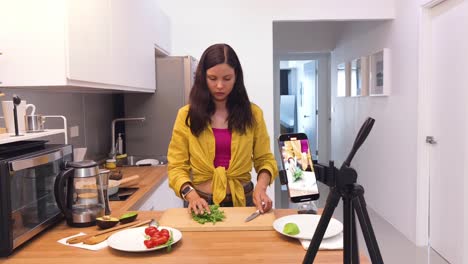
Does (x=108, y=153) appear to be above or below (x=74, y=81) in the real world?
below

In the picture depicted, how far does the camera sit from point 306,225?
1.33 meters

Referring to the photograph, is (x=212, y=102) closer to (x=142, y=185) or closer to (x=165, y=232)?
(x=165, y=232)

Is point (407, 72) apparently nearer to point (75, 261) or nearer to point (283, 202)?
point (283, 202)

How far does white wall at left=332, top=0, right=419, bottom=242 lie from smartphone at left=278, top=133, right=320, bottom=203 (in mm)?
2807

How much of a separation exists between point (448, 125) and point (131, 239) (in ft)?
8.49

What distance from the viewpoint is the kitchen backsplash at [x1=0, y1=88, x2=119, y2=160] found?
7.29 feet

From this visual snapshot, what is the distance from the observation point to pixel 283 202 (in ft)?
16.6

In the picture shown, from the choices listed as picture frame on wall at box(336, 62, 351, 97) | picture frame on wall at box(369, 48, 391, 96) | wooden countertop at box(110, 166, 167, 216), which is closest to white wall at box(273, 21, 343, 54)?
picture frame on wall at box(336, 62, 351, 97)

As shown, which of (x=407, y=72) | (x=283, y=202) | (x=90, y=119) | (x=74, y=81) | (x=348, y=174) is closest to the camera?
(x=348, y=174)

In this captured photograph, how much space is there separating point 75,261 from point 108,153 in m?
2.30

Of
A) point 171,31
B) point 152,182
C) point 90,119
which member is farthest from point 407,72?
point 90,119

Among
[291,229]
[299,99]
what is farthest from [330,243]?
[299,99]

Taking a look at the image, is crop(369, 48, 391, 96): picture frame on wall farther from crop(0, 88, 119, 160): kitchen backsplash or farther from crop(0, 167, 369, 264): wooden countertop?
crop(0, 167, 369, 264): wooden countertop

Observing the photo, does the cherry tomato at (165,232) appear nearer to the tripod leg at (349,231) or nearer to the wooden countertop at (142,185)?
the wooden countertop at (142,185)
